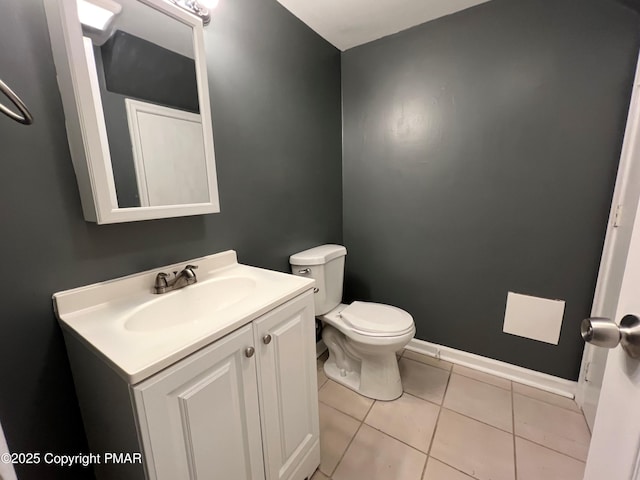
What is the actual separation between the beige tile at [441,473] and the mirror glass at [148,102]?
152 centimetres

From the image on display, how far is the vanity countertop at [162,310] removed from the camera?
0.65m

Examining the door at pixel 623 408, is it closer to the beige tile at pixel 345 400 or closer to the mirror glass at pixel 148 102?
the beige tile at pixel 345 400

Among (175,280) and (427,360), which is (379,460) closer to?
(427,360)

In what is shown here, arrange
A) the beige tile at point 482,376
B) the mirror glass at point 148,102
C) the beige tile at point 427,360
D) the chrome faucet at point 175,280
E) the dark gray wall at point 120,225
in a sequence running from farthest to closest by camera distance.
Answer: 1. the beige tile at point 427,360
2. the beige tile at point 482,376
3. the chrome faucet at point 175,280
4. the mirror glass at point 148,102
5. the dark gray wall at point 120,225

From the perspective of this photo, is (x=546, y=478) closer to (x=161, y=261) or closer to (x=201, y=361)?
(x=201, y=361)

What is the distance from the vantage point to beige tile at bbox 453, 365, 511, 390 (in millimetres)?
1696

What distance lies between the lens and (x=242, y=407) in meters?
0.83

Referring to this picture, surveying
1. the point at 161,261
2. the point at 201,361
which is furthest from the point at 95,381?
the point at 161,261

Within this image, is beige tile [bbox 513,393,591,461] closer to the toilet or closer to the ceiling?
the toilet

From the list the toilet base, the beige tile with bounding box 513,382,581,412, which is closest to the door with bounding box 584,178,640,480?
the toilet base

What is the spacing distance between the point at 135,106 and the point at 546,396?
249 centimetres

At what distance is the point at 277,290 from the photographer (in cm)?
100

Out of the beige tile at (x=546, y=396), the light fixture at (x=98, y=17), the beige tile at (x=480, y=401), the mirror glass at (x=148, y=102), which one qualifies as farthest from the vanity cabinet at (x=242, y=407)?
the beige tile at (x=546, y=396)

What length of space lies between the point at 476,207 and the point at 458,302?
64 centimetres
